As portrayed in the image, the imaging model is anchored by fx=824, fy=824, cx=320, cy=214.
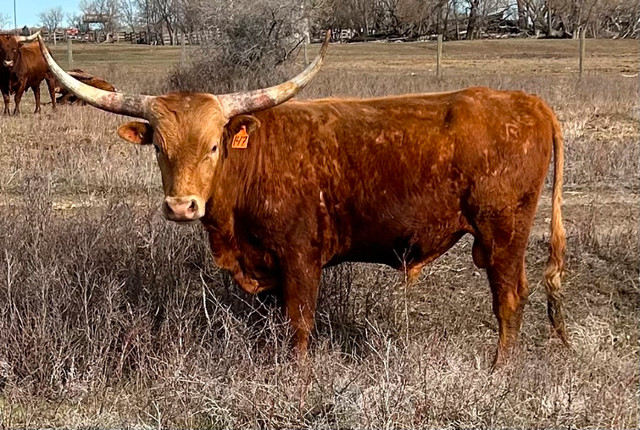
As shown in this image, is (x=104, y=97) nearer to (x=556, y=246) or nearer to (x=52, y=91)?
(x=556, y=246)

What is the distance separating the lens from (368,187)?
4898 millimetres

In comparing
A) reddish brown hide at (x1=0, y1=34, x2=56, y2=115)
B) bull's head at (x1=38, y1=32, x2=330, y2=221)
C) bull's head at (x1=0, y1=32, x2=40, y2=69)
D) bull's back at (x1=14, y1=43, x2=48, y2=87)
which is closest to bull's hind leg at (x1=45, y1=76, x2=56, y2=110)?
reddish brown hide at (x1=0, y1=34, x2=56, y2=115)

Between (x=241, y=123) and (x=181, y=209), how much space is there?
0.72 metres

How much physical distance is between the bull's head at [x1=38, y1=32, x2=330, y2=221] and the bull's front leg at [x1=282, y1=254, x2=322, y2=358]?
672 millimetres

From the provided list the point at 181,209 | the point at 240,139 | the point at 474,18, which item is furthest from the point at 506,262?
the point at 474,18

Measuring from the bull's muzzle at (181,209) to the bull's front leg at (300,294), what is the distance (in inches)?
31.5

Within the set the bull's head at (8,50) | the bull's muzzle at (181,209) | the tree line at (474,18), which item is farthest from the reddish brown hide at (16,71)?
the tree line at (474,18)

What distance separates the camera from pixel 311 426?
3906mm

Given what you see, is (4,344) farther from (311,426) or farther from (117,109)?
(311,426)

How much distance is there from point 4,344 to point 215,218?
140 centimetres

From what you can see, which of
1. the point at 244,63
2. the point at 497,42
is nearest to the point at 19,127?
the point at 244,63

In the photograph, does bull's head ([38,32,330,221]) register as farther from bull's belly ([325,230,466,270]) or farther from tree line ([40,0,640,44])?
tree line ([40,0,640,44])

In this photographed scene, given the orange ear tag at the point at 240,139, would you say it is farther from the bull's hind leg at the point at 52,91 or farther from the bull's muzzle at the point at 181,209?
the bull's hind leg at the point at 52,91

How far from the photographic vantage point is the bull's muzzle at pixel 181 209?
4156mm
